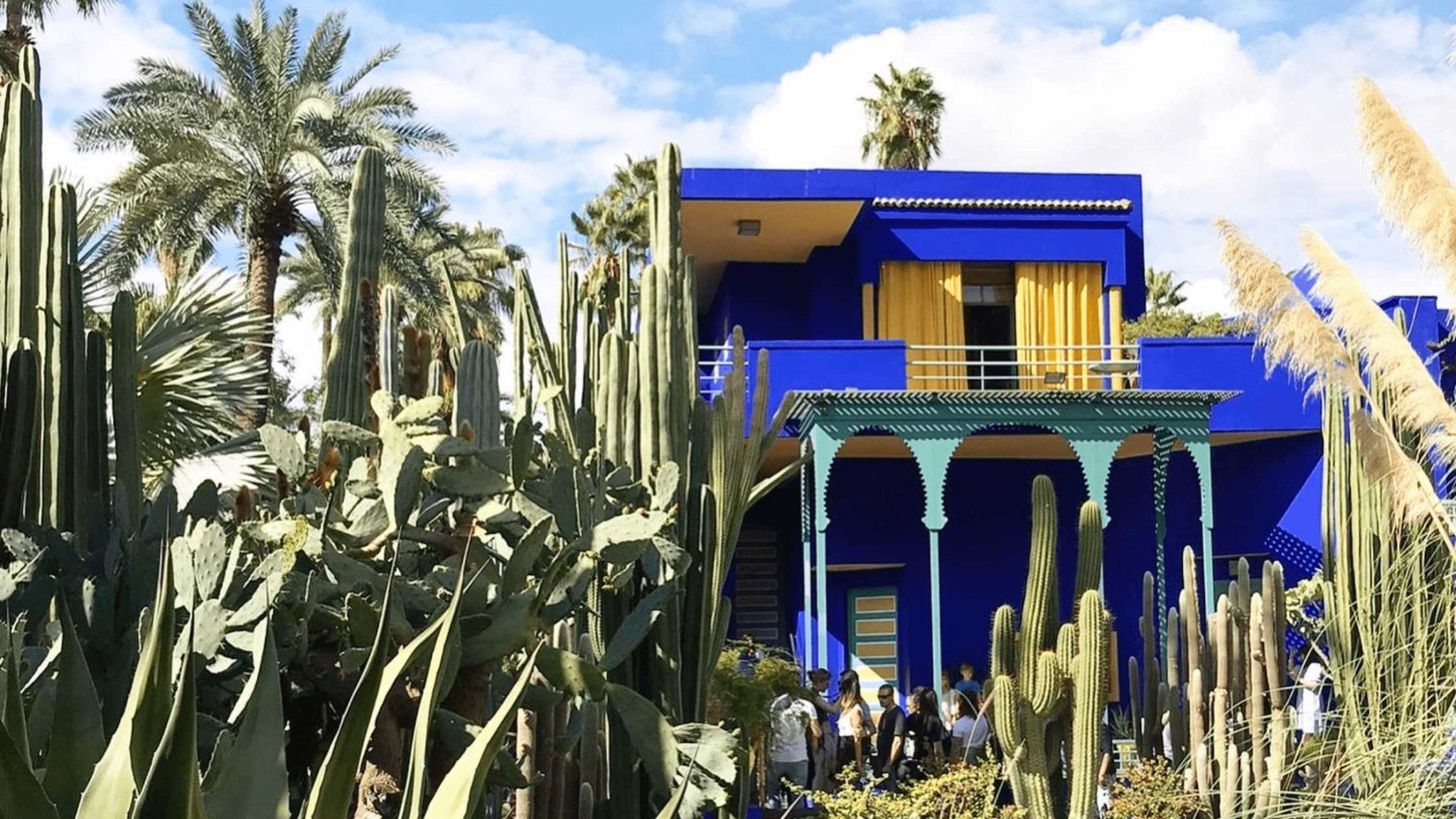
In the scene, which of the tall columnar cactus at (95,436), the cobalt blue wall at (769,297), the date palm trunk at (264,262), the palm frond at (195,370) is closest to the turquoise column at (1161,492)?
the cobalt blue wall at (769,297)

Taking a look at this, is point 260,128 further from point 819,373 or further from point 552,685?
point 552,685

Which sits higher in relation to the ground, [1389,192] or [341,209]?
[341,209]

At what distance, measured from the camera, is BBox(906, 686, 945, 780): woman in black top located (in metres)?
10.5

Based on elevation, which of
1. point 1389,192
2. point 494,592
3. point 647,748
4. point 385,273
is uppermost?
point 385,273

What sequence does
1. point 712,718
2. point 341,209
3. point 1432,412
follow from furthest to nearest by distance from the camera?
point 341,209 < point 712,718 < point 1432,412

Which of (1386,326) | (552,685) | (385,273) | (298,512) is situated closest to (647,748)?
(552,685)

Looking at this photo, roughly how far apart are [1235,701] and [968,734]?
271 cm

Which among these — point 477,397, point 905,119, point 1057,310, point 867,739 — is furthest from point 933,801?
point 905,119

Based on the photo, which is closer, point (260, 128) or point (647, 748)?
point (647, 748)

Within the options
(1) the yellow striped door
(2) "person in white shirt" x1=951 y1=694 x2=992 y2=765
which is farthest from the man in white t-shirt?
(1) the yellow striped door

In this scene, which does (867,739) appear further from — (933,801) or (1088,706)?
(1088,706)

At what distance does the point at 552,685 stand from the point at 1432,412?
354cm

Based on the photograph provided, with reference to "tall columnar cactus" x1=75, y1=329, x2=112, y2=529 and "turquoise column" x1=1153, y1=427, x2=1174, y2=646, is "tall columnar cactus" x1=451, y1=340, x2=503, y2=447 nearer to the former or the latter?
"tall columnar cactus" x1=75, y1=329, x2=112, y2=529

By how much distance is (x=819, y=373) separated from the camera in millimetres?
15562
